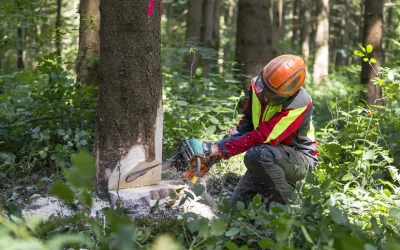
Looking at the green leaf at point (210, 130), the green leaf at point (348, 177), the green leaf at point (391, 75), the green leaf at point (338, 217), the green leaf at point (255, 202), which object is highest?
the green leaf at point (391, 75)

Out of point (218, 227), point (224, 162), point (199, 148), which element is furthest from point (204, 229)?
point (224, 162)

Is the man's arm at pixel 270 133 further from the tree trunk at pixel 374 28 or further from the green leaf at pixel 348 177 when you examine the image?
the tree trunk at pixel 374 28

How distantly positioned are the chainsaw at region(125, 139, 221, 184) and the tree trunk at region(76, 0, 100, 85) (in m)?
1.87

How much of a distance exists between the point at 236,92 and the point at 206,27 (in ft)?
20.3

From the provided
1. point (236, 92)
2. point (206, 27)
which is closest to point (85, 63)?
point (236, 92)

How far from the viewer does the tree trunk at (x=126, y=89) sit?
12.5 ft

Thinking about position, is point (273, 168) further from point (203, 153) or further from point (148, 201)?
point (148, 201)

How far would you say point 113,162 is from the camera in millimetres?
3930

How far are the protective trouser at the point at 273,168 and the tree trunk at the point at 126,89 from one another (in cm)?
85

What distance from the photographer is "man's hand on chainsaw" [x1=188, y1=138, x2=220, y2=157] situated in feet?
13.3

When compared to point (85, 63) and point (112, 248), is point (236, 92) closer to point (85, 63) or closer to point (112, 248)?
point (85, 63)

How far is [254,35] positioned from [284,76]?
3.88 metres

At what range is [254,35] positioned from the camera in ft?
25.8

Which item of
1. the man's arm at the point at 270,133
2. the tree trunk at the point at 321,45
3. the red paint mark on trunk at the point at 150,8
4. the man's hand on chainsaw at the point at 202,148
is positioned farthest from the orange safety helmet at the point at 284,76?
the tree trunk at the point at 321,45
